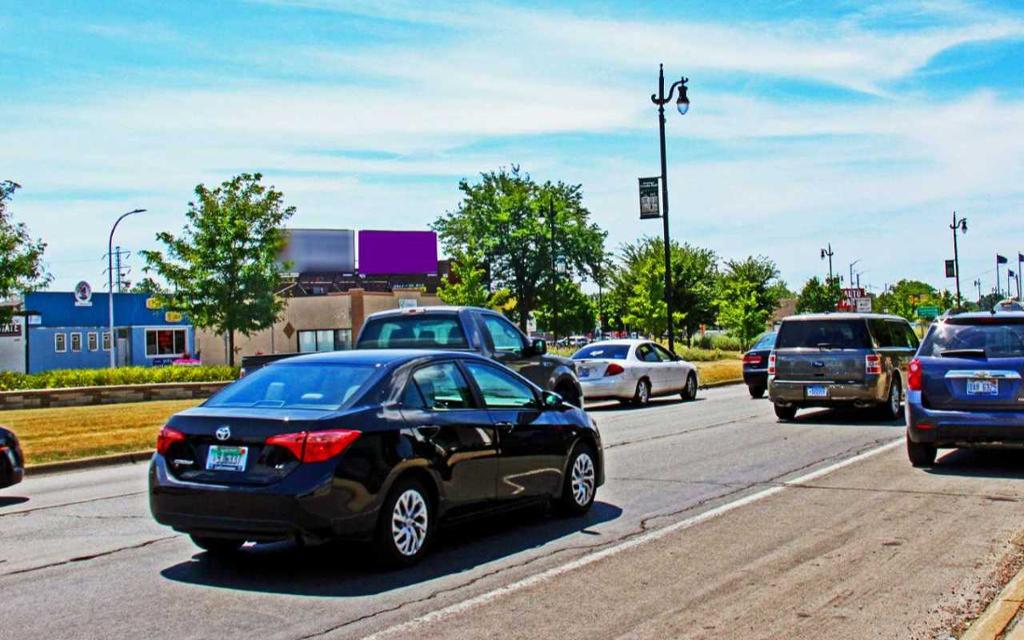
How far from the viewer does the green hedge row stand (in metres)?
31.7

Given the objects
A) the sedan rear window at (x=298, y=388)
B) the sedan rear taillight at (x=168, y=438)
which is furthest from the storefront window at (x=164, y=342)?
the sedan rear taillight at (x=168, y=438)

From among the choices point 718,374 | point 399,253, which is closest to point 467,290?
point 718,374

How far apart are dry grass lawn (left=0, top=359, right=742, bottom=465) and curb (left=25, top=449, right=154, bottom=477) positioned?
7.3 inches

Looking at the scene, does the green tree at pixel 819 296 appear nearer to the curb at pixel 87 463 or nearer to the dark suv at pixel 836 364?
the dark suv at pixel 836 364

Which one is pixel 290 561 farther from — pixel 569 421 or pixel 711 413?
pixel 711 413

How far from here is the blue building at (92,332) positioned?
70.5 meters

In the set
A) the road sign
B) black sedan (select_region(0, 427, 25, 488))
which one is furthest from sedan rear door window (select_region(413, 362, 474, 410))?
the road sign

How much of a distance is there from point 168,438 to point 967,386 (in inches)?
331

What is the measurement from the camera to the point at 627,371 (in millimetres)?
24625

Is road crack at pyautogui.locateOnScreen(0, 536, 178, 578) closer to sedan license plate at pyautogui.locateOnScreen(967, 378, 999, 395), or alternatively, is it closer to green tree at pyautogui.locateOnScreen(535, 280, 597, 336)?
sedan license plate at pyautogui.locateOnScreen(967, 378, 999, 395)

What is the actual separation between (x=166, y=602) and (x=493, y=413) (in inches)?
113

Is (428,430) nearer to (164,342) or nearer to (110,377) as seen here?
(110,377)

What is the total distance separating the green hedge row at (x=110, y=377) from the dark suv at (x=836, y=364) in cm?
1929

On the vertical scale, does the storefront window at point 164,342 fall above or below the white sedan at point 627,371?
above
